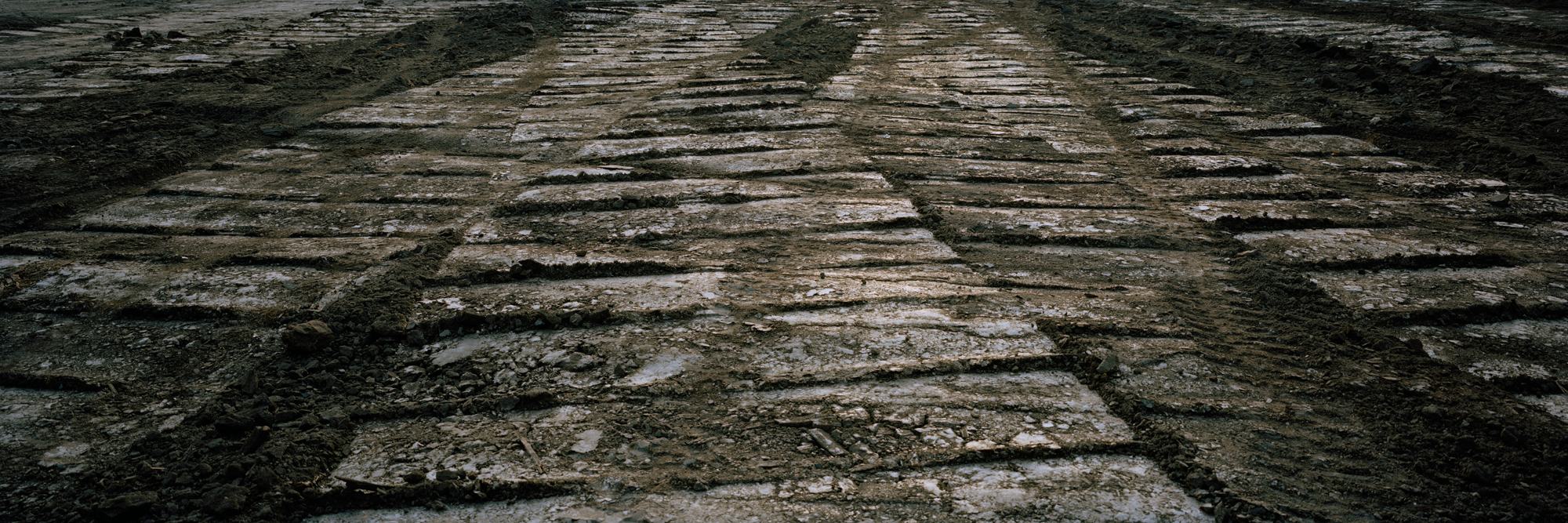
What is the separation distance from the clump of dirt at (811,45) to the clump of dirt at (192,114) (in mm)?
2029

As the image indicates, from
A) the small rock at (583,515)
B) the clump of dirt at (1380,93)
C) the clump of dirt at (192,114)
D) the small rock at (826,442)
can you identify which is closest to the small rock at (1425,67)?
the clump of dirt at (1380,93)

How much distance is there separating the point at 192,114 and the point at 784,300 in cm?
384

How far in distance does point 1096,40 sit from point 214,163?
610 cm

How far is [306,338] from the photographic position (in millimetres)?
1955

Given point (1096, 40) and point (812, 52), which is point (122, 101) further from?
point (1096, 40)

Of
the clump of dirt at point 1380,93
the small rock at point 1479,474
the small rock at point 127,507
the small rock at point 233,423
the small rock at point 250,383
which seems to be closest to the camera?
the small rock at point 127,507

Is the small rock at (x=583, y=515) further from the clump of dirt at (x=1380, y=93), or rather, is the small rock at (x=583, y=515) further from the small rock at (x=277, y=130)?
the clump of dirt at (x=1380, y=93)

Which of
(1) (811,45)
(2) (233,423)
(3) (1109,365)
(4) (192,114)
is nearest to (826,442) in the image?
(3) (1109,365)

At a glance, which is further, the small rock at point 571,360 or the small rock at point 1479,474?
the small rock at point 571,360

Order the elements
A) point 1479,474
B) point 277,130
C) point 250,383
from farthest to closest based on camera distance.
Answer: point 277,130
point 250,383
point 1479,474

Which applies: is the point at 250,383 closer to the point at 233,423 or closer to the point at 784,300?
the point at 233,423

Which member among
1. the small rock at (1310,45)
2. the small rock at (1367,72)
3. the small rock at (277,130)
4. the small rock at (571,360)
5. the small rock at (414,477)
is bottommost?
the small rock at (414,477)

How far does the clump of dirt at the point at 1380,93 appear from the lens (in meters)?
3.57

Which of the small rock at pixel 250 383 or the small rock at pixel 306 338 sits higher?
the small rock at pixel 306 338
